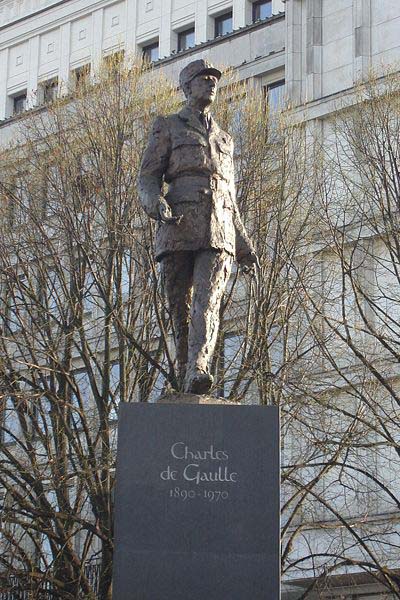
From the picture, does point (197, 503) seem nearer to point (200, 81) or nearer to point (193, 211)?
point (193, 211)

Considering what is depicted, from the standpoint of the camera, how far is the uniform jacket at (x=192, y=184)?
1216 cm

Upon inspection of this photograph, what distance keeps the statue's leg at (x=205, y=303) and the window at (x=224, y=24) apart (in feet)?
90.9

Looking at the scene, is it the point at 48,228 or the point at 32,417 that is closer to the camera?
the point at 32,417

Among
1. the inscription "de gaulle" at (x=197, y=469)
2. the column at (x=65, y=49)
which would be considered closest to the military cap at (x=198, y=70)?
the inscription "de gaulle" at (x=197, y=469)

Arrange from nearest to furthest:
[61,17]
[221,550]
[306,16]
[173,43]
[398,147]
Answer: [221,550]
[398,147]
[306,16]
[173,43]
[61,17]

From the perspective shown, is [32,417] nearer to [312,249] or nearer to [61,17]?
[312,249]

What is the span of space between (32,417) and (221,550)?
13075 millimetres

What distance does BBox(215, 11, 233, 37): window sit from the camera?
3922 cm

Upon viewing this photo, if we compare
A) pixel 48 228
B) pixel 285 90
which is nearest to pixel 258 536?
→ pixel 48 228

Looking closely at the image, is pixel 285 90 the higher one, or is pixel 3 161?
pixel 285 90

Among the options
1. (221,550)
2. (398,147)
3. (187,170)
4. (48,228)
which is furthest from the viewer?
(48,228)

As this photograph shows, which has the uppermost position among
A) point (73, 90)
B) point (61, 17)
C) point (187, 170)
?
point (61, 17)

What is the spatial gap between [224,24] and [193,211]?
28.3 meters

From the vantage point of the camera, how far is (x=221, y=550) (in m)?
10.4
